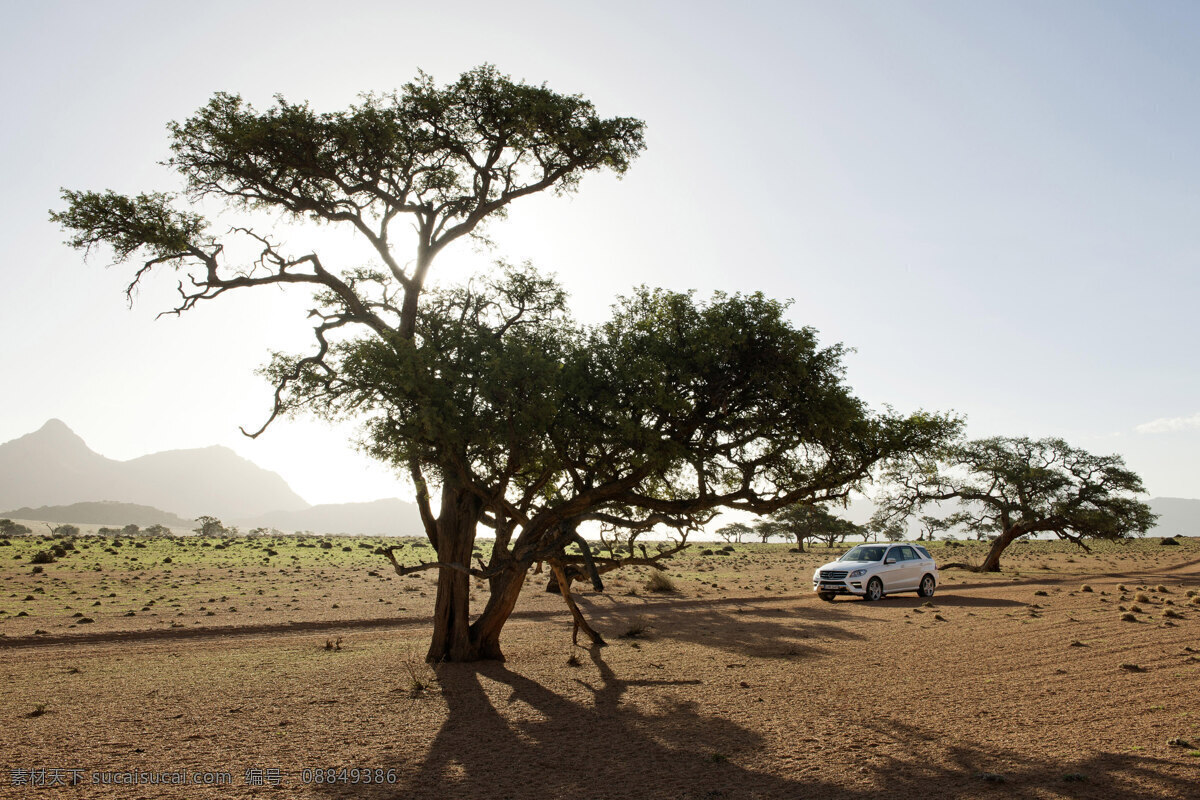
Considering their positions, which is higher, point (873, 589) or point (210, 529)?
point (873, 589)

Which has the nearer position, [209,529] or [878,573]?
[878,573]

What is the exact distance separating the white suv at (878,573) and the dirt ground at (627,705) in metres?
3.22

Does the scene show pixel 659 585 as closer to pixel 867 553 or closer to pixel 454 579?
pixel 867 553

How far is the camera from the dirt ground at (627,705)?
752cm

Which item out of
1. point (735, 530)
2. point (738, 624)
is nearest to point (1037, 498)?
point (738, 624)

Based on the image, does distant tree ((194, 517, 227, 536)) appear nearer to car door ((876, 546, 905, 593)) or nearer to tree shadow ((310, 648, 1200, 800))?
car door ((876, 546, 905, 593))

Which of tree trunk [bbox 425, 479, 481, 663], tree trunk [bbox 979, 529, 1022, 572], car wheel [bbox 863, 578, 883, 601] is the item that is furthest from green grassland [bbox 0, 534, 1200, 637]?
tree trunk [bbox 425, 479, 481, 663]

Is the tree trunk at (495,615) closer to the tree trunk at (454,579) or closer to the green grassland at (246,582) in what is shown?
the tree trunk at (454,579)

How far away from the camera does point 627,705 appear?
438 inches

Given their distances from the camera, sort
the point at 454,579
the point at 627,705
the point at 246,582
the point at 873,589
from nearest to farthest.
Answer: the point at 627,705
the point at 454,579
the point at 873,589
the point at 246,582

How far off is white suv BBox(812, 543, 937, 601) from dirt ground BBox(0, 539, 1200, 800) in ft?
10.6

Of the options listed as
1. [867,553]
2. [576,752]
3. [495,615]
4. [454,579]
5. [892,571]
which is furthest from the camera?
[867,553]

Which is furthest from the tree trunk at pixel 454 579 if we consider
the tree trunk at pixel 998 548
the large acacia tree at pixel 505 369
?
the tree trunk at pixel 998 548

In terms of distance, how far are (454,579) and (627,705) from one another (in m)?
4.93
